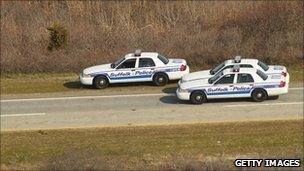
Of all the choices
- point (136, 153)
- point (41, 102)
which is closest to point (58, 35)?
point (41, 102)

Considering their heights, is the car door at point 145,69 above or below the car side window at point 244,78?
below

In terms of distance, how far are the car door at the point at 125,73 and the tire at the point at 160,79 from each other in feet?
3.30

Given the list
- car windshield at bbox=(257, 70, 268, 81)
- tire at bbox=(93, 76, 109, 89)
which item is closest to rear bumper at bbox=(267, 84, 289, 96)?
car windshield at bbox=(257, 70, 268, 81)

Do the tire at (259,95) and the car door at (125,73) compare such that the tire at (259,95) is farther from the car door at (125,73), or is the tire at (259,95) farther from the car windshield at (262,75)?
the car door at (125,73)

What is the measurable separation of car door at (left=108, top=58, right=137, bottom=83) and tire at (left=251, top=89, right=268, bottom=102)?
611 centimetres

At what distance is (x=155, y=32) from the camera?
115 feet

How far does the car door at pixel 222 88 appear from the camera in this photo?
24297 millimetres

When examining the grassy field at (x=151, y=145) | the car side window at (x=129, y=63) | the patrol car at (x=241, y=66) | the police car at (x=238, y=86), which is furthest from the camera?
the car side window at (x=129, y=63)

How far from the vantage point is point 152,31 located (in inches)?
1382

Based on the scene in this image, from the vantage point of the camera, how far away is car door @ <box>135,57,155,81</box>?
91.3 ft

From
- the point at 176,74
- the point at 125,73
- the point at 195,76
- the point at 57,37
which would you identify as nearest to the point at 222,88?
the point at 195,76

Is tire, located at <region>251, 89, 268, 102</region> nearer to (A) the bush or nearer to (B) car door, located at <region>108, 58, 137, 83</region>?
(B) car door, located at <region>108, 58, 137, 83</region>

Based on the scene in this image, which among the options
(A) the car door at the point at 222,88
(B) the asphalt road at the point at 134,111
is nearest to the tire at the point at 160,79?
(B) the asphalt road at the point at 134,111

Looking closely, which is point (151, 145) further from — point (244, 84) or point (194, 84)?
point (244, 84)
